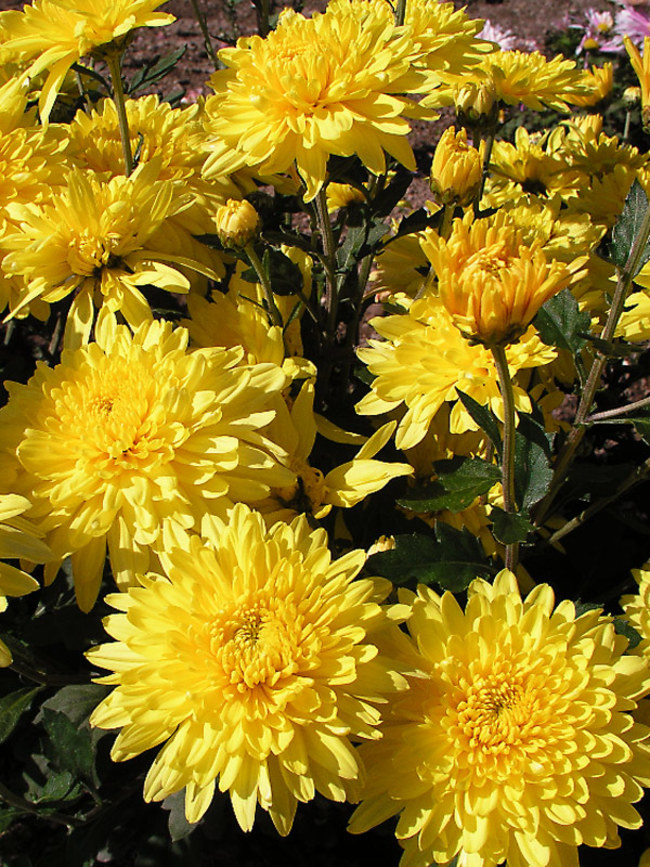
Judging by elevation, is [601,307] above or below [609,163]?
below

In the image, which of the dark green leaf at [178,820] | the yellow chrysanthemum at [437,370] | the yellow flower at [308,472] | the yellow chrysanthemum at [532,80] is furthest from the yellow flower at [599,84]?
the dark green leaf at [178,820]

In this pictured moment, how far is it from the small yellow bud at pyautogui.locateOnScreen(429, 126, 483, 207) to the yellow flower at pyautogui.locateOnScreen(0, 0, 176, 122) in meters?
0.58

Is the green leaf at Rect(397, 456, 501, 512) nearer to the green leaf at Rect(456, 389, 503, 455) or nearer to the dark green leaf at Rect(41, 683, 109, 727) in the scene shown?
the green leaf at Rect(456, 389, 503, 455)

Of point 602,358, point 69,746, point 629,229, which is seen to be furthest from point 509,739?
point 629,229

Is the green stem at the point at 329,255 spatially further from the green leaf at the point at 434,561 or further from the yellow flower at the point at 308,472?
the green leaf at the point at 434,561

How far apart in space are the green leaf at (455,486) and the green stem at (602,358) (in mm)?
150

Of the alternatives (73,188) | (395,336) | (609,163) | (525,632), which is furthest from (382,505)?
(609,163)

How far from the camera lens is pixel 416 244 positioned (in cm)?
203

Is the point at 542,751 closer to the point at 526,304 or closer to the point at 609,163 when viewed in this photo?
the point at 526,304

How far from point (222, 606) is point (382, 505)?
700 millimetres

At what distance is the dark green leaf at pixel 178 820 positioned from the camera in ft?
4.72

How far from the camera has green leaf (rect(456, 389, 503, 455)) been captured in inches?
50.0

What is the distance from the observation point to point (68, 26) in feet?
5.00

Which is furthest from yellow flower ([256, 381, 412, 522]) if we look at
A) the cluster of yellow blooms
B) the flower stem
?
the flower stem
